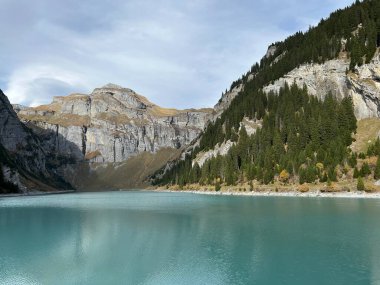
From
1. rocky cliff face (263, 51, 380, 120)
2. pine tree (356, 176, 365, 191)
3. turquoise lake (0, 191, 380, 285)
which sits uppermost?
rocky cliff face (263, 51, 380, 120)

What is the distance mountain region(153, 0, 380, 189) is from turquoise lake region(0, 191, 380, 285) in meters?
70.3

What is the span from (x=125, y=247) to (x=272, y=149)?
11990cm

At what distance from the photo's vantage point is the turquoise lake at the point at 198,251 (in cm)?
3002

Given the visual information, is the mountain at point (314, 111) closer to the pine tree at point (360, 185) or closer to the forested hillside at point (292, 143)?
the forested hillside at point (292, 143)

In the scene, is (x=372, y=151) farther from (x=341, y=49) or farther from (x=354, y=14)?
(x=354, y=14)

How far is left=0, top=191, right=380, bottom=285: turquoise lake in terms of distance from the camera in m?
30.0

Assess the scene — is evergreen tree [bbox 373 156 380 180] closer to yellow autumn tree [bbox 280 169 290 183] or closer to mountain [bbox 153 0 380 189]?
mountain [bbox 153 0 380 189]

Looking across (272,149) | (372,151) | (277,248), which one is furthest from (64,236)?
(272,149)

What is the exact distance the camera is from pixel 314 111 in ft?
523

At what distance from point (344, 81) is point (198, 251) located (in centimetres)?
14392

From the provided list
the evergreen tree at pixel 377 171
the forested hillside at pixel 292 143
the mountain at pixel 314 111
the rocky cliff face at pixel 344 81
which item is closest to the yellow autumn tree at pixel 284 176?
the forested hillside at pixel 292 143

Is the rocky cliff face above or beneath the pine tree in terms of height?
above

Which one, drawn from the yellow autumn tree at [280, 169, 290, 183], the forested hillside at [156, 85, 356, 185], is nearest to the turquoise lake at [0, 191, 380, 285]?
the forested hillside at [156, 85, 356, 185]

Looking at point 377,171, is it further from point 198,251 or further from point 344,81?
point 198,251
